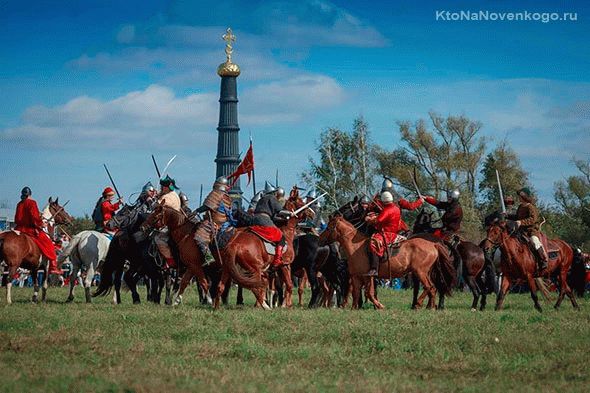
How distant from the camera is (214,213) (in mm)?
21609

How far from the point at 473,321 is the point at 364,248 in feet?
15.4

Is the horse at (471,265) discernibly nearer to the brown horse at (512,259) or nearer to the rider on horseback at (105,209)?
the brown horse at (512,259)

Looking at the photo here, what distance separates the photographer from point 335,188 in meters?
57.3

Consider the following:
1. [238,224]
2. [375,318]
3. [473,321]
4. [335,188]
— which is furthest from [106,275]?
[335,188]

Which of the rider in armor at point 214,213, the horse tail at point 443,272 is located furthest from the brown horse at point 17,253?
the horse tail at point 443,272

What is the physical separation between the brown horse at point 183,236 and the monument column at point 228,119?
2664 inches

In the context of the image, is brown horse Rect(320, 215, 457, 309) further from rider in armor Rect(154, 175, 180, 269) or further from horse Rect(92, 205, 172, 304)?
horse Rect(92, 205, 172, 304)

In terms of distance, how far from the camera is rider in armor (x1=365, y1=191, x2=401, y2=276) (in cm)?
2158

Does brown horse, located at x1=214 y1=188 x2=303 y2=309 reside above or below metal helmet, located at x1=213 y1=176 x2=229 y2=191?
below

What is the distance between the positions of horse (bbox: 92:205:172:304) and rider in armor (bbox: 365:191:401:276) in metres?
4.97

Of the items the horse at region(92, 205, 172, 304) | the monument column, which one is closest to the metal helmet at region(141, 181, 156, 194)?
the horse at region(92, 205, 172, 304)

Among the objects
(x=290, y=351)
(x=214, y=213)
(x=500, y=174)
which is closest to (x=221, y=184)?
(x=214, y=213)

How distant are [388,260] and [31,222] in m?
8.37

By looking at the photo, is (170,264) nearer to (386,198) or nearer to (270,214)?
(270,214)
